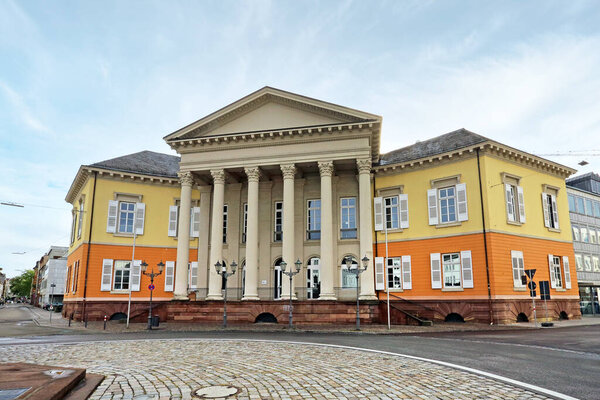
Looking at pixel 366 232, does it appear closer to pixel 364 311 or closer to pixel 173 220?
pixel 364 311

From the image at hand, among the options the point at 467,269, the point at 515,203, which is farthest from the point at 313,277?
the point at 515,203

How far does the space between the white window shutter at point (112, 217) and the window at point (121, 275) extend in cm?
236

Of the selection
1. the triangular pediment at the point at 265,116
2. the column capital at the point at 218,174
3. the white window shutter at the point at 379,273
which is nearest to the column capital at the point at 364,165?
the triangular pediment at the point at 265,116

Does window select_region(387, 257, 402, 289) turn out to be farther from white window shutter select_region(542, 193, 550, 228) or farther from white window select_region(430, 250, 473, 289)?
white window shutter select_region(542, 193, 550, 228)

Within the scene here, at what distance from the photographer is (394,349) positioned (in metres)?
12.0

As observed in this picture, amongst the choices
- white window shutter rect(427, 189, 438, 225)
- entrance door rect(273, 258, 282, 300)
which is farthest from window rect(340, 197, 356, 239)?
white window shutter rect(427, 189, 438, 225)

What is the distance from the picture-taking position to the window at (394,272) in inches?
1086

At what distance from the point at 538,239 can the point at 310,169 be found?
14460 mm

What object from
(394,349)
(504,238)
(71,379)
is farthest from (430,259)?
(71,379)

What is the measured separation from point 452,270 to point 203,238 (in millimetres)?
16393

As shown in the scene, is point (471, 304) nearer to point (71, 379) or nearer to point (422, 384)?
Answer: point (422, 384)

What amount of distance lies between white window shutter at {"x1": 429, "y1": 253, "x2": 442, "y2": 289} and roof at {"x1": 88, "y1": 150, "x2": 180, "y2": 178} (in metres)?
19.2

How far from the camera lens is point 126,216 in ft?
104

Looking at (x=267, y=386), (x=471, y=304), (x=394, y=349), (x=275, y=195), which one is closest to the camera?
(x=267, y=386)
